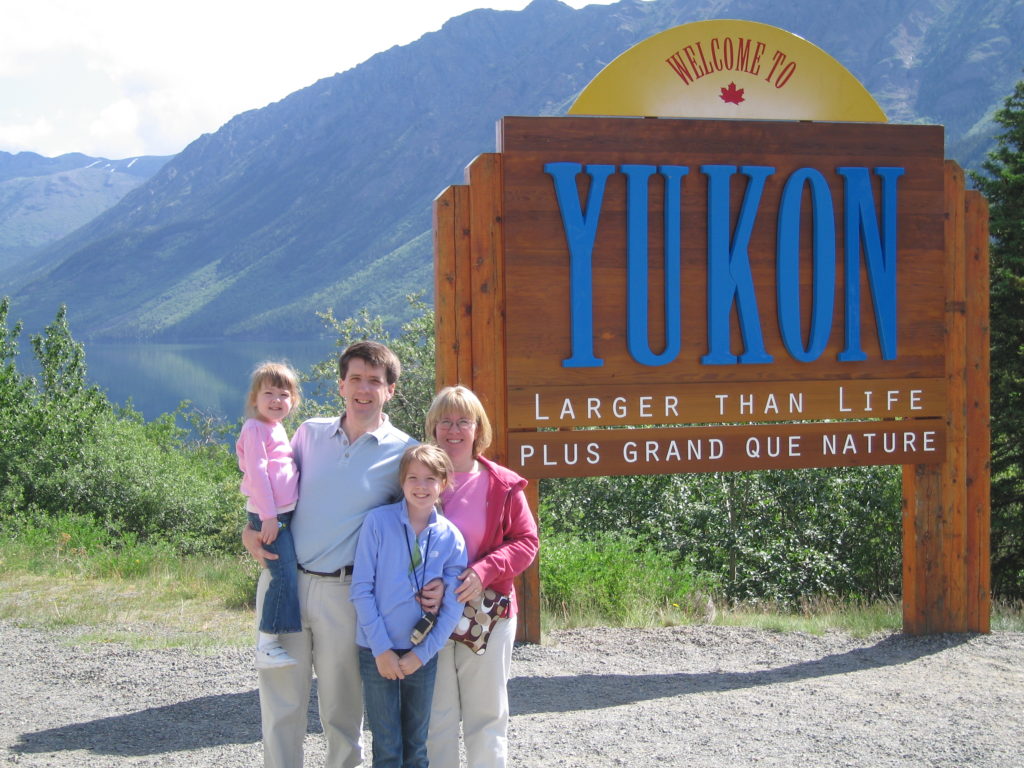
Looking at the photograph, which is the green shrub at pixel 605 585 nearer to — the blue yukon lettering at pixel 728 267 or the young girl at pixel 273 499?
the blue yukon lettering at pixel 728 267

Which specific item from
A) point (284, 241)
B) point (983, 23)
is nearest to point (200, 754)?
point (983, 23)

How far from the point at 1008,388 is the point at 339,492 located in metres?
10.7

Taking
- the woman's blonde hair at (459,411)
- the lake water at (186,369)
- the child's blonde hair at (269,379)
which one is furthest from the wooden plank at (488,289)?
the lake water at (186,369)

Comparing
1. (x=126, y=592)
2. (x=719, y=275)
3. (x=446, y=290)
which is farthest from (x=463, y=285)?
(x=126, y=592)

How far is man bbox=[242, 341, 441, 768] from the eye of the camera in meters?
3.19

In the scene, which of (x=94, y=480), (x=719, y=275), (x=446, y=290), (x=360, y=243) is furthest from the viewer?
(x=360, y=243)

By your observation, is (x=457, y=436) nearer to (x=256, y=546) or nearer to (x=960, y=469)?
(x=256, y=546)

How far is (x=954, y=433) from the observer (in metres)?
5.78

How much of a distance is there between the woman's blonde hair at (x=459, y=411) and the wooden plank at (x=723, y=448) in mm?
Result: 1977

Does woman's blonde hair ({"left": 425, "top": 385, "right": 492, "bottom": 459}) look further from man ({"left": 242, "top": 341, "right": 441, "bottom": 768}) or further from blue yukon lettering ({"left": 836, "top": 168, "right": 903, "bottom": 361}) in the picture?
blue yukon lettering ({"left": 836, "top": 168, "right": 903, "bottom": 361})

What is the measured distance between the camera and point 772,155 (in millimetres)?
5566

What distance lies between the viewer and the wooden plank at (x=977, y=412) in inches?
228

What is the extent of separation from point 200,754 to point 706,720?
6.97ft

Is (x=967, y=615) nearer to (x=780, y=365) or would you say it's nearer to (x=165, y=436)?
(x=780, y=365)
